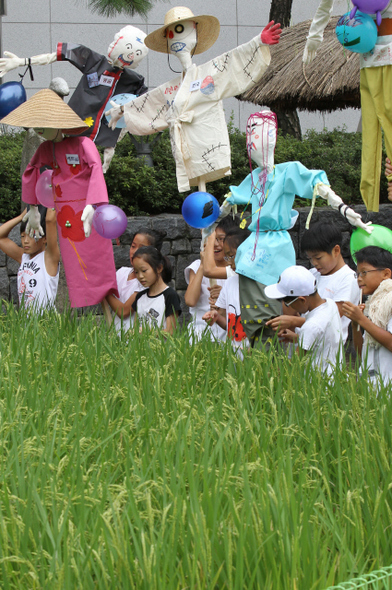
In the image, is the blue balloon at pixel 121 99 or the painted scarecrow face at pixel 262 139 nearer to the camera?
the painted scarecrow face at pixel 262 139

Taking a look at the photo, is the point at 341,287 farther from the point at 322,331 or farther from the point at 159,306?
the point at 159,306

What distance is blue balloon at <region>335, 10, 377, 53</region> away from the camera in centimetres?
353

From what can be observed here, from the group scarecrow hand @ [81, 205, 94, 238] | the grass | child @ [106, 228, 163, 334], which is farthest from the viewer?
child @ [106, 228, 163, 334]

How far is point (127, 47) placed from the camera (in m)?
4.04

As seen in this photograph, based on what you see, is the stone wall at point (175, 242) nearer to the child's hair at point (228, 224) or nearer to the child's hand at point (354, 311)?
the child's hair at point (228, 224)

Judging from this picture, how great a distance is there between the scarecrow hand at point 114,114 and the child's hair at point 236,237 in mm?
1008

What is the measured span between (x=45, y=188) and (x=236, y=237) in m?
1.11

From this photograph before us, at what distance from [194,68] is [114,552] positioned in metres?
2.93

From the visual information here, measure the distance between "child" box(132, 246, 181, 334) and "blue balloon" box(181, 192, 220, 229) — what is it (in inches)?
9.9

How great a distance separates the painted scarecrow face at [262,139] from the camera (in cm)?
339

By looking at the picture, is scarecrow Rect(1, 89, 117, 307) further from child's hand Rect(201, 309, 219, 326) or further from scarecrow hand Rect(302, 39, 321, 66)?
scarecrow hand Rect(302, 39, 321, 66)

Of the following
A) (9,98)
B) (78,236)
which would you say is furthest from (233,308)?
(9,98)

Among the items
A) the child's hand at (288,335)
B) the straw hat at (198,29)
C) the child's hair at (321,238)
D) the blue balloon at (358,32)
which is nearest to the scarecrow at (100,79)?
the straw hat at (198,29)

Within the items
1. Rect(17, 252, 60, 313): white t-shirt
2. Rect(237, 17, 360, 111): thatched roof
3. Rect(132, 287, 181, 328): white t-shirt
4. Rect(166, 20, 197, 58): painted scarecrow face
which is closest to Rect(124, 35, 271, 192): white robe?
Rect(166, 20, 197, 58): painted scarecrow face
